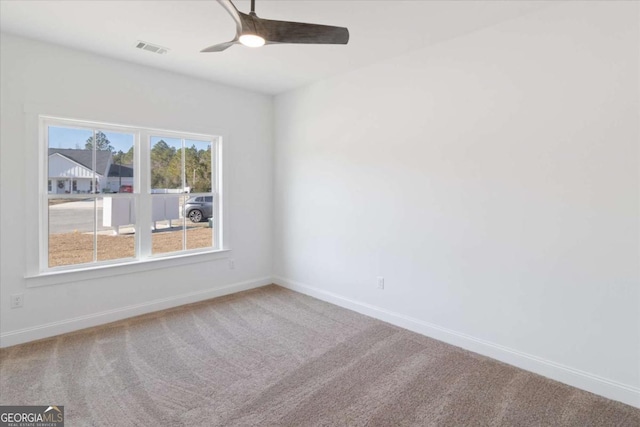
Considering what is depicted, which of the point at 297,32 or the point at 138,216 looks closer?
the point at 297,32

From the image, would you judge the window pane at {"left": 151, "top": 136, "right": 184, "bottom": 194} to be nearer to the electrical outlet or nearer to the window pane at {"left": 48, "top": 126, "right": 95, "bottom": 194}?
the window pane at {"left": 48, "top": 126, "right": 95, "bottom": 194}

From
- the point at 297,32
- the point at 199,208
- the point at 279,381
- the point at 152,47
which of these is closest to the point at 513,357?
the point at 279,381

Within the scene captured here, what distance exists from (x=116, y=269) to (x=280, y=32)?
117 inches

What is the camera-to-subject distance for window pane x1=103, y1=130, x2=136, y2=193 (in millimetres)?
3541

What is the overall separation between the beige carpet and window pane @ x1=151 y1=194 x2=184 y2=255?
930 mm

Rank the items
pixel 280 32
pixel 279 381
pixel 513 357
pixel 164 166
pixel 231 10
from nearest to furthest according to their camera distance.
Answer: pixel 231 10
pixel 280 32
pixel 279 381
pixel 513 357
pixel 164 166

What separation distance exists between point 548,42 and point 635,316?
1.97 meters

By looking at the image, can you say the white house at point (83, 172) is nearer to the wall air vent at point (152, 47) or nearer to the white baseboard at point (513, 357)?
the wall air vent at point (152, 47)

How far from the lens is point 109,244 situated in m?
3.56

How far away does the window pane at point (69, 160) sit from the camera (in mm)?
3217

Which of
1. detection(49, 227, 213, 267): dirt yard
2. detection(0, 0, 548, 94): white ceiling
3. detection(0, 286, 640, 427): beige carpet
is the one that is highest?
detection(0, 0, 548, 94): white ceiling

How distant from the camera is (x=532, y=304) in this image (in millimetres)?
2574

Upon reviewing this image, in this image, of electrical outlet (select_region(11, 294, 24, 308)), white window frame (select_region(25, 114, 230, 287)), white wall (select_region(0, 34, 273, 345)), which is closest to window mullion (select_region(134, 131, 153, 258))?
white window frame (select_region(25, 114, 230, 287))

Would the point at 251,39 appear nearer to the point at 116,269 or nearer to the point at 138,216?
the point at 138,216
